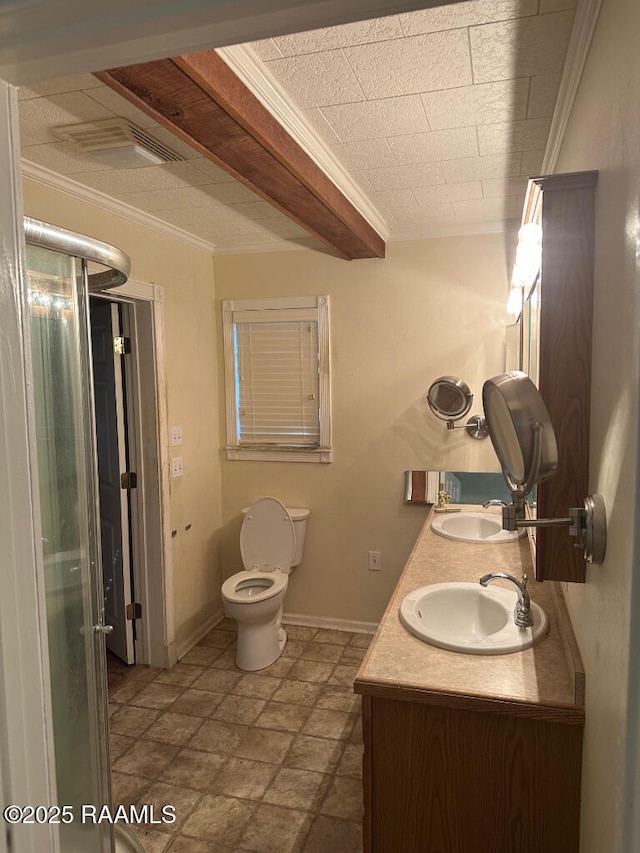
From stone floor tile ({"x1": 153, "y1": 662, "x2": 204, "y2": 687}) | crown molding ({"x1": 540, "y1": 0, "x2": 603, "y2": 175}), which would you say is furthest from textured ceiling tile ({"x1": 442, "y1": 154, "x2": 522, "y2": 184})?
stone floor tile ({"x1": 153, "y1": 662, "x2": 204, "y2": 687})

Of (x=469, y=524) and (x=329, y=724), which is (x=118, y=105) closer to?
(x=469, y=524)

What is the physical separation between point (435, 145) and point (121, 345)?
1.87m

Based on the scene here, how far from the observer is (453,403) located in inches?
129

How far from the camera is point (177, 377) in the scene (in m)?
3.30

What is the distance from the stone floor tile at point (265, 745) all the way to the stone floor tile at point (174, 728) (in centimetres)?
26

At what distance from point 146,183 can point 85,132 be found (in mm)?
532

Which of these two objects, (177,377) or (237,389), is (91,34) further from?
(237,389)

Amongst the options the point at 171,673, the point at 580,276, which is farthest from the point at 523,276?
the point at 171,673

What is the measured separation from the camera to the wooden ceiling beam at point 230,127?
4.41 ft

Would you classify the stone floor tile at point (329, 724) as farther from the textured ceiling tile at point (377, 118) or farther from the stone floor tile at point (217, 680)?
the textured ceiling tile at point (377, 118)

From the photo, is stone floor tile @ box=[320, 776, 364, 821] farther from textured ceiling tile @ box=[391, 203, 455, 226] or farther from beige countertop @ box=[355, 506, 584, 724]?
textured ceiling tile @ box=[391, 203, 455, 226]

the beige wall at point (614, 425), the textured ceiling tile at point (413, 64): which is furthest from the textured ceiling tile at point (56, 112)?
the beige wall at point (614, 425)

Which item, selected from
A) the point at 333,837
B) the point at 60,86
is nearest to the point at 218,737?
the point at 333,837

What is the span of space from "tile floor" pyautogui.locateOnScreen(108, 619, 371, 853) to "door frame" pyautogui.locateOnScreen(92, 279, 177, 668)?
225 millimetres
